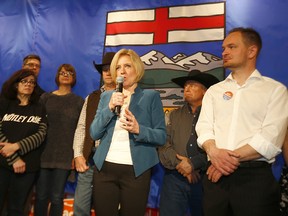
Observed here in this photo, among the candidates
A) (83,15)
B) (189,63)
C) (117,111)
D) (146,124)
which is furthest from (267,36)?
(83,15)

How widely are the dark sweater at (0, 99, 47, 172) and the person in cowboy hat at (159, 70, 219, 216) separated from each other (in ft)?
4.00

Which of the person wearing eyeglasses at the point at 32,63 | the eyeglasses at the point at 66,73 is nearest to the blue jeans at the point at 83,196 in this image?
the eyeglasses at the point at 66,73

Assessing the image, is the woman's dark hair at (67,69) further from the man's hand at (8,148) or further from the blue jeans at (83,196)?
the blue jeans at (83,196)

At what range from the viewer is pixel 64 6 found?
3.83 m

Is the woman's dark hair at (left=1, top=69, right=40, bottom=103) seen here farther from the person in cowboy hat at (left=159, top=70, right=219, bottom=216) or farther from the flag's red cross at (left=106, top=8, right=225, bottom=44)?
the person in cowboy hat at (left=159, top=70, right=219, bottom=216)

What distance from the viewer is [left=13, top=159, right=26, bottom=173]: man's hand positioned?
9.04 feet

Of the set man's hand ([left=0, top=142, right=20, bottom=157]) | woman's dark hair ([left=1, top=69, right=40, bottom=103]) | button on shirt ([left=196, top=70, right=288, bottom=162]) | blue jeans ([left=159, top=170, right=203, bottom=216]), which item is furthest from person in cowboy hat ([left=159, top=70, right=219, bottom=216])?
woman's dark hair ([left=1, top=69, right=40, bottom=103])

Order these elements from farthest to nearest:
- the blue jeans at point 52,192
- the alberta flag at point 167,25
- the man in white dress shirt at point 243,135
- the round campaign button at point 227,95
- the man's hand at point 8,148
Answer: the alberta flag at point 167,25, the blue jeans at point 52,192, the man's hand at point 8,148, the round campaign button at point 227,95, the man in white dress shirt at point 243,135

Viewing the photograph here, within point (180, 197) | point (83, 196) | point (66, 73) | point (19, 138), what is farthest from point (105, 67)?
point (180, 197)

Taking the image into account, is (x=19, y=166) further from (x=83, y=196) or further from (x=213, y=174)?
(x=213, y=174)

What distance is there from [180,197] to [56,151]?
1346mm

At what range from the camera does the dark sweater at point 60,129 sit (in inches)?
121

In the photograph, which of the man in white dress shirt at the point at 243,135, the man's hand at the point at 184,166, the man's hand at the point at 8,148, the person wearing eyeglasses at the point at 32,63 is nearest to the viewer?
the man in white dress shirt at the point at 243,135

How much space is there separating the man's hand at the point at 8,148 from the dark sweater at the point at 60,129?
37 centimetres
